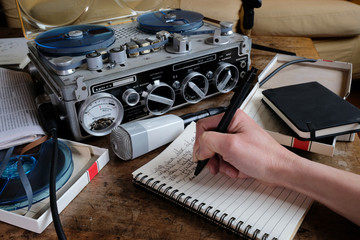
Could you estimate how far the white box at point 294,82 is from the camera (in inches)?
25.9

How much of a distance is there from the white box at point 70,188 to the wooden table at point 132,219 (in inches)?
0.4

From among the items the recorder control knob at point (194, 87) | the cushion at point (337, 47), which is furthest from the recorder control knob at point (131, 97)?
the cushion at point (337, 47)

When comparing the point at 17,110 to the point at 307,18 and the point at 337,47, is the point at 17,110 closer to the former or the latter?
the point at 307,18

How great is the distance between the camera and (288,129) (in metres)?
0.68

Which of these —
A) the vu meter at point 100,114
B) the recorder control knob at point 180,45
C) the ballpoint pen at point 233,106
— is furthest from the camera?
the recorder control knob at point 180,45

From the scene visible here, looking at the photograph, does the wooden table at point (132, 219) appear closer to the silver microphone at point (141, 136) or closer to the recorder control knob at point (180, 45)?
the silver microphone at point (141, 136)

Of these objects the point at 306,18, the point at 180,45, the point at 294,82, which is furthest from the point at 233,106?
the point at 306,18

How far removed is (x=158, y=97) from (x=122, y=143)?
0.18 m

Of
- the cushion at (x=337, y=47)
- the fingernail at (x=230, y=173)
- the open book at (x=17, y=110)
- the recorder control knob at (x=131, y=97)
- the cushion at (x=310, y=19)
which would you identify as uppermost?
the recorder control knob at (x=131, y=97)

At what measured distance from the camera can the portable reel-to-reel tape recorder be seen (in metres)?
0.71

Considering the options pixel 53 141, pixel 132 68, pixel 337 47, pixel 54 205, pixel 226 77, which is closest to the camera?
pixel 54 205

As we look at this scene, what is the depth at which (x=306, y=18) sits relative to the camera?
2.26 metres

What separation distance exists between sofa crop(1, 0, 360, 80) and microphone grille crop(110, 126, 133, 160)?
1.80m

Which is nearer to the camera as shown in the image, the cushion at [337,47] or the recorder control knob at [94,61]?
the recorder control knob at [94,61]
